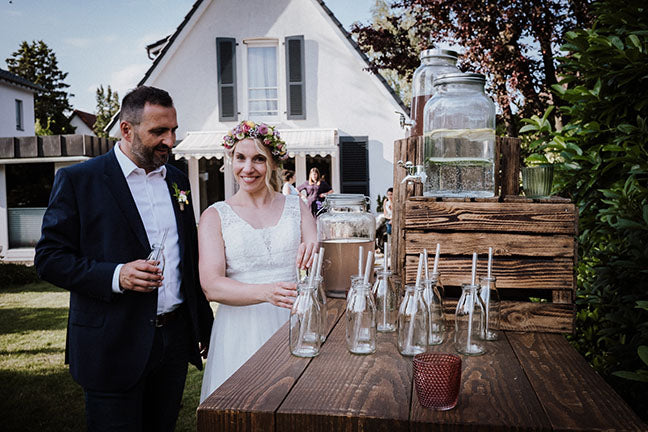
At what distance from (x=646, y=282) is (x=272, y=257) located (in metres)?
1.81

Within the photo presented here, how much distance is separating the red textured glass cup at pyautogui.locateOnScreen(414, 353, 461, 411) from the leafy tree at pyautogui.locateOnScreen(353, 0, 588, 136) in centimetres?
662

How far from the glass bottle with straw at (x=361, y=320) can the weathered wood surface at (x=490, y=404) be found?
0.99ft

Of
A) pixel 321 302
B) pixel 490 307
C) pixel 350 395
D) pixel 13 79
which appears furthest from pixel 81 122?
pixel 350 395

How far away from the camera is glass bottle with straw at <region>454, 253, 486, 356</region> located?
1.75m

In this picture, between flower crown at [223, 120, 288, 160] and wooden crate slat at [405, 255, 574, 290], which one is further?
flower crown at [223, 120, 288, 160]

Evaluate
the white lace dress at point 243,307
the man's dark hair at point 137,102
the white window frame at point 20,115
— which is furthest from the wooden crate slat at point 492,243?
the white window frame at point 20,115

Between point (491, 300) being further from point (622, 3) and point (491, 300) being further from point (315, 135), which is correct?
point (315, 135)

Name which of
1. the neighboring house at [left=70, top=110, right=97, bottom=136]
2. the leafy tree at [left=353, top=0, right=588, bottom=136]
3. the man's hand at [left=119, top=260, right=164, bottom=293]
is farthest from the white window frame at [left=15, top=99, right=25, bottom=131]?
the man's hand at [left=119, top=260, right=164, bottom=293]

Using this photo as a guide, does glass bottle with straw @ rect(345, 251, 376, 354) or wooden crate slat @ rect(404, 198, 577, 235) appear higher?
wooden crate slat @ rect(404, 198, 577, 235)

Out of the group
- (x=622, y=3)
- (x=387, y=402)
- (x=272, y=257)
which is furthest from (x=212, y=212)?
(x=622, y=3)

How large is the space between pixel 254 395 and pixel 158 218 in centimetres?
141

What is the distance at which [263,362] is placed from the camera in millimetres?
1670

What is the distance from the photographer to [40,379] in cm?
499

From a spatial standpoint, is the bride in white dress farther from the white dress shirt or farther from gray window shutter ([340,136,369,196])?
gray window shutter ([340,136,369,196])
